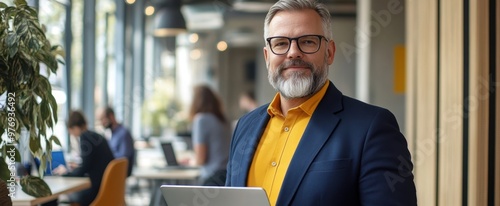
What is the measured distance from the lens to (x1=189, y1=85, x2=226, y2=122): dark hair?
23.1ft

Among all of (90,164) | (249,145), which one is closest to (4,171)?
(249,145)

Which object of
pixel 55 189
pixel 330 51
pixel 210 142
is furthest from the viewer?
pixel 210 142

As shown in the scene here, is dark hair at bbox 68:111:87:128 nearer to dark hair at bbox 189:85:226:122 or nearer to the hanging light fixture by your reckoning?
dark hair at bbox 189:85:226:122

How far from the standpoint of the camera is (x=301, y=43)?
2.09 metres

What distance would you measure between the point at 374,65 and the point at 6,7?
19.0 ft

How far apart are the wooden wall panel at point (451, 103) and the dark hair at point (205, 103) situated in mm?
2878

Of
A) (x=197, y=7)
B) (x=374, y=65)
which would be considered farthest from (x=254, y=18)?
(x=374, y=65)

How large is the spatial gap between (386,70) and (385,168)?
243 inches

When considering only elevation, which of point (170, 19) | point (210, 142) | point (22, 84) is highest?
point (170, 19)

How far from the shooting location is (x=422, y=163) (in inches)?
202

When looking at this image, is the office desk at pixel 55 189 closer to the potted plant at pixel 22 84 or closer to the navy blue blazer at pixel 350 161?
the potted plant at pixel 22 84
